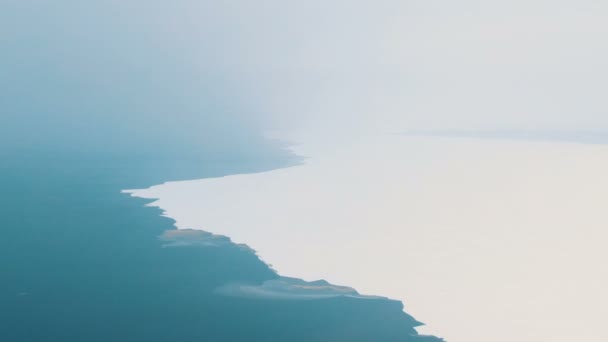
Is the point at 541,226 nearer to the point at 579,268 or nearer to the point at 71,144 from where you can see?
the point at 579,268

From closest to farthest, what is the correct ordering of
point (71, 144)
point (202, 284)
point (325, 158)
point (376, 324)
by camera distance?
point (376, 324), point (202, 284), point (325, 158), point (71, 144)

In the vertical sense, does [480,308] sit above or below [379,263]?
below

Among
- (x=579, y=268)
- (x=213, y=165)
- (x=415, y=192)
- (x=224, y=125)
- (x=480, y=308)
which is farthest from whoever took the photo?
(x=224, y=125)

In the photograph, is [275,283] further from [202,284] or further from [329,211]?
[329,211]

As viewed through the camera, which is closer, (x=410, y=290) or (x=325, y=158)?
(x=410, y=290)

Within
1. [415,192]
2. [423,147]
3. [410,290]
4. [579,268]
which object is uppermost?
[423,147]

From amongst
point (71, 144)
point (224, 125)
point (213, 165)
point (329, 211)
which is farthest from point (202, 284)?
point (224, 125)

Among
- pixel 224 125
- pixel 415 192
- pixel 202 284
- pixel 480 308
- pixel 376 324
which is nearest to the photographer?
pixel 376 324

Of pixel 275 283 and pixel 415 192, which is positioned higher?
pixel 415 192

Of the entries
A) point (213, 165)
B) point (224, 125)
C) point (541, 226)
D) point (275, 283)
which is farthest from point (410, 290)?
point (224, 125)
